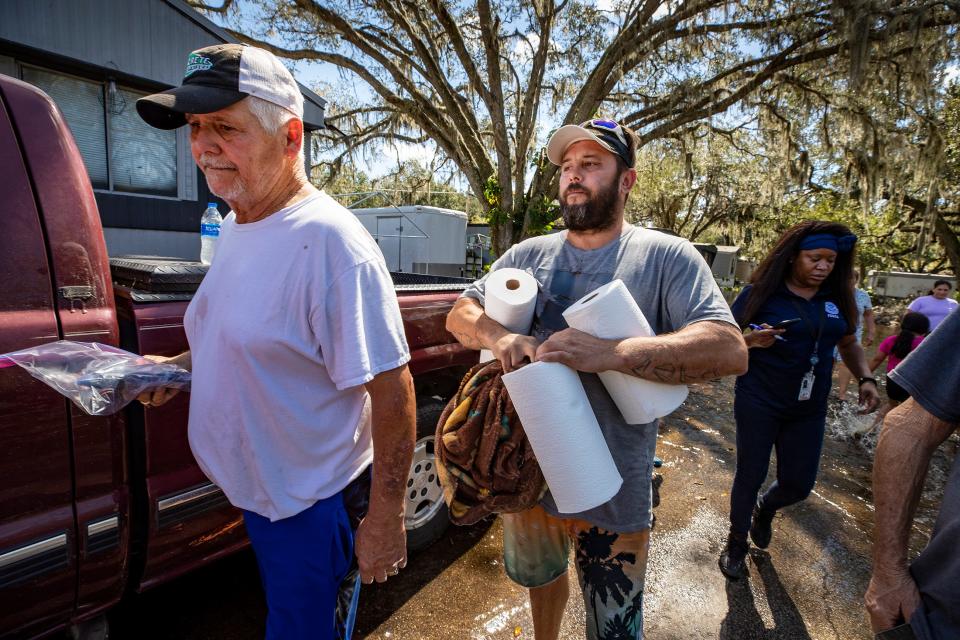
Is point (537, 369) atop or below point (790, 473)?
atop

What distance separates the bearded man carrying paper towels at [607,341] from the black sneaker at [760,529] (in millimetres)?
1917

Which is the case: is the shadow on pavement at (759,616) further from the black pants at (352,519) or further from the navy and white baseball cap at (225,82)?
the navy and white baseball cap at (225,82)

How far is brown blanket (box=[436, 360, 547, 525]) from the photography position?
63.8 inches

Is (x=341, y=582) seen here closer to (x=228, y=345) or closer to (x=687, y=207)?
(x=228, y=345)

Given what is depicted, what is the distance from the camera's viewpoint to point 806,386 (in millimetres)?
2867

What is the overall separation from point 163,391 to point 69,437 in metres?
0.34

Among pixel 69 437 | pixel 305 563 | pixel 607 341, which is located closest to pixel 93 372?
pixel 69 437

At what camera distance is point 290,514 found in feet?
4.50

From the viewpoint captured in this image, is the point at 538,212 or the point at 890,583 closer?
the point at 890,583

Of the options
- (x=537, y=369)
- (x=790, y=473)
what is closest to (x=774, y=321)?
(x=790, y=473)

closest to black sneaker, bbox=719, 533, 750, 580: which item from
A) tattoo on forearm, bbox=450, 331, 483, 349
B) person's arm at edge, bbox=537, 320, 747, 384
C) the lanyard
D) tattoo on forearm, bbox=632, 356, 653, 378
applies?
the lanyard

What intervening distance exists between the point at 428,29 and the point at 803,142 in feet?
34.7

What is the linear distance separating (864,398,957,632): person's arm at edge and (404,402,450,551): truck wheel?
202 cm

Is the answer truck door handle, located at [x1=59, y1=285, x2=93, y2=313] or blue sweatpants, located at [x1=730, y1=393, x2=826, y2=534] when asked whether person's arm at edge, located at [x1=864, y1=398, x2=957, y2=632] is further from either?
truck door handle, located at [x1=59, y1=285, x2=93, y2=313]
